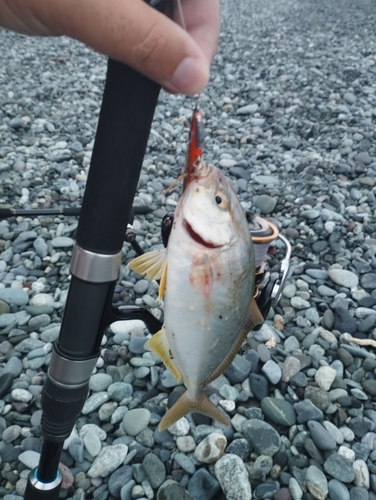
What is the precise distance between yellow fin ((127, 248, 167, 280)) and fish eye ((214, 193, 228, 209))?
0.21 m

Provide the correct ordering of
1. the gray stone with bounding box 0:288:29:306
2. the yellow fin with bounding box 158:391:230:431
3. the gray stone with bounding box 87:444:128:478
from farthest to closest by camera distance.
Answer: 1. the gray stone with bounding box 0:288:29:306
2. the gray stone with bounding box 87:444:128:478
3. the yellow fin with bounding box 158:391:230:431

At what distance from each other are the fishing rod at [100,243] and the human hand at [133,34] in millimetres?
155

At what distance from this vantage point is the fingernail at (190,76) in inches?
51.1

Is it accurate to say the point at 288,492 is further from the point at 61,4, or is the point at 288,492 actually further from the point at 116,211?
the point at 61,4

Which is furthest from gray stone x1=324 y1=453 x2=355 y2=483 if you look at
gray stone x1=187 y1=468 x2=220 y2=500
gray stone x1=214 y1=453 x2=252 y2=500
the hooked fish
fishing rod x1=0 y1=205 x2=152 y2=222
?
fishing rod x1=0 y1=205 x2=152 y2=222

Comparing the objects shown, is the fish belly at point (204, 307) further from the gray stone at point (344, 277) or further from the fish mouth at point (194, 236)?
the gray stone at point (344, 277)

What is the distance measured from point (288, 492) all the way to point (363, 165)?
3.95 m

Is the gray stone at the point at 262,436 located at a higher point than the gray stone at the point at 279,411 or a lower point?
lower

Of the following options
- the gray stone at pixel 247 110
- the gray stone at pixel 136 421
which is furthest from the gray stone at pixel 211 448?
the gray stone at pixel 247 110

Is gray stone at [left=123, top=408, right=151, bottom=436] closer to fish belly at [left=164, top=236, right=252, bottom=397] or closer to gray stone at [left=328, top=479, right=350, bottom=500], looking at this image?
gray stone at [left=328, top=479, right=350, bottom=500]

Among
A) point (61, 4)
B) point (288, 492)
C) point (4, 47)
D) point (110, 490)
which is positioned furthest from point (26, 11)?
point (4, 47)

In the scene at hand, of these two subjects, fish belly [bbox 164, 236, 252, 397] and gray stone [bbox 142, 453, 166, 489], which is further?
gray stone [bbox 142, 453, 166, 489]

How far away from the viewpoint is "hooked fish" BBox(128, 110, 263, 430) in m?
1.51

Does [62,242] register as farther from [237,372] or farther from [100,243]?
[100,243]
